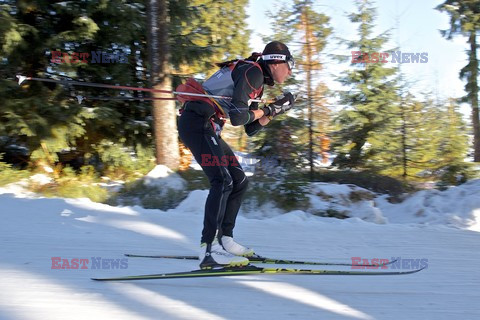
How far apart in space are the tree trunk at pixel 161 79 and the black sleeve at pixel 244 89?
14.6ft

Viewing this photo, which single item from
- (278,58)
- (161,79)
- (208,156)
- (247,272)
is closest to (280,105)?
(278,58)

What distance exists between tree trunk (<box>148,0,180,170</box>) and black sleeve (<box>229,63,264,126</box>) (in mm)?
4461

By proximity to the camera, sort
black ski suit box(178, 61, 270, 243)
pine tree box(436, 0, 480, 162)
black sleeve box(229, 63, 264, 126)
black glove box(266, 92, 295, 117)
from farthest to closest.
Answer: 1. pine tree box(436, 0, 480, 162)
2. black glove box(266, 92, 295, 117)
3. black ski suit box(178, 61, 270, 243)
4. black sleeve box(229, 63, 264, 126)

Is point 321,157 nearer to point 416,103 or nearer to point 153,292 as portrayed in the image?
point 416,103

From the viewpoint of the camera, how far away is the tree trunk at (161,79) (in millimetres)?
7621

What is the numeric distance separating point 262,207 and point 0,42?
19.4 ft

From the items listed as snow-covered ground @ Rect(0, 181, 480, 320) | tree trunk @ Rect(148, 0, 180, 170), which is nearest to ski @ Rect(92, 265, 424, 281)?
snow-covered ground @ Rect(0, 181, 480, 320)

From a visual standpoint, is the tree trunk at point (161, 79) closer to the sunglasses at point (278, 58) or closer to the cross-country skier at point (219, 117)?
the cross-country skier at point (219, 117)

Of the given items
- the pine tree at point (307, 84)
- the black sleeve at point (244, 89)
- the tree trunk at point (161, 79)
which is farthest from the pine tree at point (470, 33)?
the black sleeve at point (244, 89)

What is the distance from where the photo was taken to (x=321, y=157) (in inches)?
351

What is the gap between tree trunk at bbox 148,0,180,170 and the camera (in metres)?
7.62

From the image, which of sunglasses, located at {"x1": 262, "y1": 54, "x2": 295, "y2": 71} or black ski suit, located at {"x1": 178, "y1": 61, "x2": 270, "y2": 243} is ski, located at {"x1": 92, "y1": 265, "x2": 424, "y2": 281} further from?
sunglasses, located at {"x1": 262, "y1": 54, "x2": 295, "y2": 71}

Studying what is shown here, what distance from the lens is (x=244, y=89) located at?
10.6ft

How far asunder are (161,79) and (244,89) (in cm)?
485
